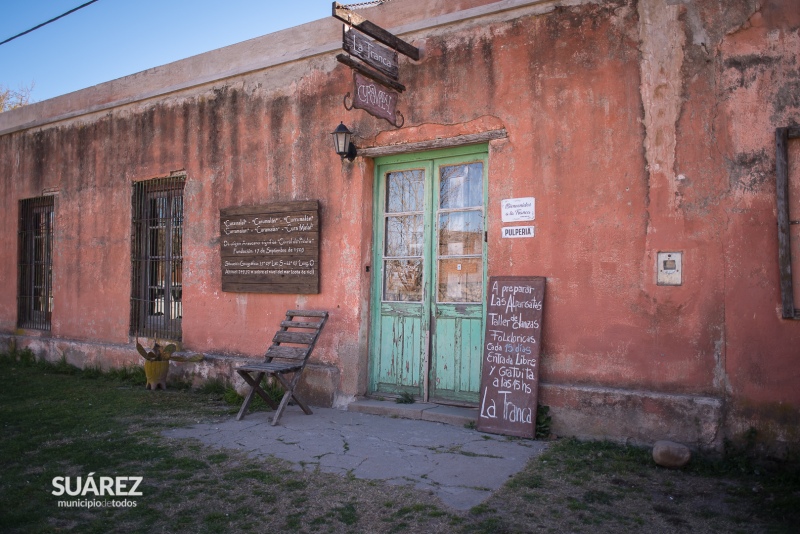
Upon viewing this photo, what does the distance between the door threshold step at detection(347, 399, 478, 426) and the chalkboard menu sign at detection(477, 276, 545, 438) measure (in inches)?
9.8

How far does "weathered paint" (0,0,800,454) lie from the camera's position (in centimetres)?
Answer: 448

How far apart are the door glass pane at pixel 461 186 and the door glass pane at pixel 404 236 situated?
35 centimetres

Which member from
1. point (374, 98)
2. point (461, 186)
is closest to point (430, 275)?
point (461, 186)

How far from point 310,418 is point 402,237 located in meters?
1.97

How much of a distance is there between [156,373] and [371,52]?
445 cm

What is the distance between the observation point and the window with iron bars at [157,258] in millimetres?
7980

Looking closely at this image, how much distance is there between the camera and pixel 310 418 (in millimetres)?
5758

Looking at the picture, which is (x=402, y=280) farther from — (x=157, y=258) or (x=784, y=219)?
(x=157, y=258)

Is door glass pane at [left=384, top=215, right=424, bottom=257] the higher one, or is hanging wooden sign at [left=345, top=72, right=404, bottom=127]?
hanging wooden sign at [left=345, top=72, right=404, bottom=127]

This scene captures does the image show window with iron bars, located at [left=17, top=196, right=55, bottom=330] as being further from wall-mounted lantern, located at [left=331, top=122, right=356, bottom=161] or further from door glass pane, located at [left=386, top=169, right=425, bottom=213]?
door glass pane, located at [left=386, top=169, right=425, bottom=213]

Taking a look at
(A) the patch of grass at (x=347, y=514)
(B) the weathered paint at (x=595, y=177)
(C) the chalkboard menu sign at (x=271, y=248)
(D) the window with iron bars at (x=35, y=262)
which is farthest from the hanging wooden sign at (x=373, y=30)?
(D) the window with iron bars at (x=35, y=262)

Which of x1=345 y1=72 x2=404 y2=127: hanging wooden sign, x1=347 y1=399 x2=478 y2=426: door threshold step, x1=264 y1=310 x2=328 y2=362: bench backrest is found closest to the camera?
x1=345 y1=72 x2=404 y2=127: hanging wooden sign

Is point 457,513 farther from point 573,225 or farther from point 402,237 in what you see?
point 402,237

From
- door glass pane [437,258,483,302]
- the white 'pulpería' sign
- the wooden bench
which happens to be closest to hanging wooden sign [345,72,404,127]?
the white 'pulpería' sign
